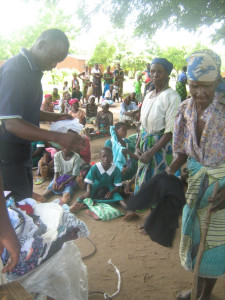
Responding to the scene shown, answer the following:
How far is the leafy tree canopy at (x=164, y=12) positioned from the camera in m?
Result: 4.68

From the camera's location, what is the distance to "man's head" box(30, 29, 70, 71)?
1.93 metres

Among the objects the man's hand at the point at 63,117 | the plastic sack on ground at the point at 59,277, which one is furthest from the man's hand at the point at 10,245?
the man's hand at the point at 63,117

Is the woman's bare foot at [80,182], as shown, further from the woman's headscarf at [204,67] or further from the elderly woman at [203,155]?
the woman's headscarf at [204,67]

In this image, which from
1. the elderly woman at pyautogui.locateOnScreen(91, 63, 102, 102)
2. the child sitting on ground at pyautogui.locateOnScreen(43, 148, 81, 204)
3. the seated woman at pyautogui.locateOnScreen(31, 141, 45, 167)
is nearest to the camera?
the child sitting on ground at pyautogui.locateOnScreen(43, 148, 81, 204)

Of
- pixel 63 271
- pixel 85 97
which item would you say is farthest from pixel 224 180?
pixel 85 97

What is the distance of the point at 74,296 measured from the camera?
5.94 feet

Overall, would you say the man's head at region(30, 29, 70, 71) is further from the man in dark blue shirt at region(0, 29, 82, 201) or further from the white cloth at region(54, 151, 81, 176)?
the white cloth at region(54, 151, 81, 176)

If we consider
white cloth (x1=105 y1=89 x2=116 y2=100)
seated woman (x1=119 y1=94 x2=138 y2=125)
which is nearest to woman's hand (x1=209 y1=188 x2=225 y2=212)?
seated woman (x1=119 y1=94 x2=138 y2=125)

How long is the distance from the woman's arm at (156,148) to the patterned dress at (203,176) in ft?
3.27

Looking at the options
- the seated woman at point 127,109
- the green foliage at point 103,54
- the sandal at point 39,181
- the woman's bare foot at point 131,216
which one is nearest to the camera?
the woman's bare foot at point 131,216

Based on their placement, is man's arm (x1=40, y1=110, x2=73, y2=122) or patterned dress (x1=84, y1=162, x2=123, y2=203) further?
patterned dress (x1=84, y1=162, x2=123, y2=203)

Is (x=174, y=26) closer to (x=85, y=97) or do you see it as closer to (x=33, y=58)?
(x=33, y=58)

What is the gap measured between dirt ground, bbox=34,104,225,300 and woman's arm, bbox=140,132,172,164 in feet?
3.10

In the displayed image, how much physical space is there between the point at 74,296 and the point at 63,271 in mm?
209
